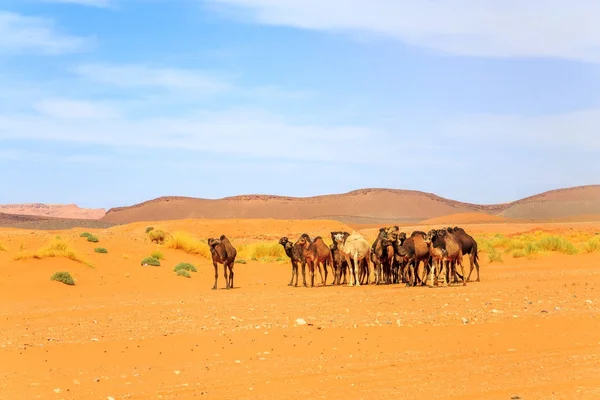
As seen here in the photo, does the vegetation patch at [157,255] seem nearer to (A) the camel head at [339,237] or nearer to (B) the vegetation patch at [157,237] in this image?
(B) the vegetation patch at [157,237]

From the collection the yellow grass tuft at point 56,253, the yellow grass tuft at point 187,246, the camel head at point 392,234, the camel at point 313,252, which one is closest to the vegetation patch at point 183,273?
the yellow grass tuft at point 56,253

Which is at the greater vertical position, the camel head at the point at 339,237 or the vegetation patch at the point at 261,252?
the camel head at the point at 339,237

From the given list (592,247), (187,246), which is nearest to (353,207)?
(187,246)

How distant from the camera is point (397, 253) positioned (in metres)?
24.0

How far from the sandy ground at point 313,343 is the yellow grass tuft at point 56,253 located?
6.09m

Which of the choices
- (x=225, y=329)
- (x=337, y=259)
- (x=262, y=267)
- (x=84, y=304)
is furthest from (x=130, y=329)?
(x=262, y=267)

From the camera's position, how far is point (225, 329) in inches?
597

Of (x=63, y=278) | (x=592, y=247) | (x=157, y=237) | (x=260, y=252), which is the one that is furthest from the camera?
(x=157, y=237)

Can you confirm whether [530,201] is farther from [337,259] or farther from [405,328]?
[405,328]

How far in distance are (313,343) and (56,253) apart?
68.7 feet

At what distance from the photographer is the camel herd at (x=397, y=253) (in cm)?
2269

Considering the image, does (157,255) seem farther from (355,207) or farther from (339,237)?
(355,207)

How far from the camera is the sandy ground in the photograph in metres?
10.2

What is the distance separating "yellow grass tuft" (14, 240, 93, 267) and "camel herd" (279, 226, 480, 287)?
1004 centimetres
